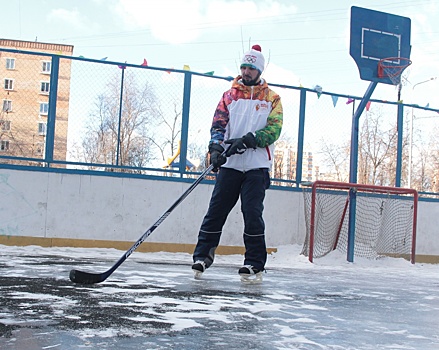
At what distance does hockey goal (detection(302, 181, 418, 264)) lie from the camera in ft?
25.9

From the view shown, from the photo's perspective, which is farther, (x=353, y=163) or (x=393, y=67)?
(x=353, y=163)

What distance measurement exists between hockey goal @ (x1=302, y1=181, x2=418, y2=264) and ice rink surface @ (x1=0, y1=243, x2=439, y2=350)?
3021 millimetres

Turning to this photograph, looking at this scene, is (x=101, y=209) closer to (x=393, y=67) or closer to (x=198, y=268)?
(x=198, y=268)

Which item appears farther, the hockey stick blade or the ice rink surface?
the hockey stick blade

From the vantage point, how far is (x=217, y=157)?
4.39 meters

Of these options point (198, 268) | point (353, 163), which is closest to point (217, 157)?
point (198, 268)

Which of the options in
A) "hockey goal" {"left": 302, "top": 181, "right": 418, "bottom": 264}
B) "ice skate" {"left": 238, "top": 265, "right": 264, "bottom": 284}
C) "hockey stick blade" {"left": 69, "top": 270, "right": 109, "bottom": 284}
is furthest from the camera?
"hockey goal" {"left": 302, "top": 181, "right": 418, "bottom": 264}

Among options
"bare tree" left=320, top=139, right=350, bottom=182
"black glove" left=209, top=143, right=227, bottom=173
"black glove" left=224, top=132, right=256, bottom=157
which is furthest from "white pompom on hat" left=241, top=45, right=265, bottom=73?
"bare tree" left=320, top=139, right=350, bottom=182

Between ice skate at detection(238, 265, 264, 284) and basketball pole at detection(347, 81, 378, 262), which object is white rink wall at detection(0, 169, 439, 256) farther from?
ice skate at detection(238, 265, 264, 284)

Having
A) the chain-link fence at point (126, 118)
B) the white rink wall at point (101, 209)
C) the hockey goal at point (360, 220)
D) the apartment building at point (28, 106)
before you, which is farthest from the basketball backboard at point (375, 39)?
the apartment building at point (28, 106)

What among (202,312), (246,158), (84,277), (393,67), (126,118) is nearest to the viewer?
(202,312)

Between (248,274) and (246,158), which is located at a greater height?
(246,158)

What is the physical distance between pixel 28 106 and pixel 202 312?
5.87 metres

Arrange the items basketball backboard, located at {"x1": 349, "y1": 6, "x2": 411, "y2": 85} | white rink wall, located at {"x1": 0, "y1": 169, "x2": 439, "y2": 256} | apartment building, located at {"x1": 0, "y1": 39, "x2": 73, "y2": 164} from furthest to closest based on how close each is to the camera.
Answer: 1. basketball backboard, located at {"x1": 349, "y1": 6, "x2": 411, "y2": 85}
2. apartment building, located at {"x1": 0, "y1": 39, "x2": 73, "y2": 164}
3. white rink wall, located at {"x1": 0, "y1": 169, "x2": 439, "y2": 256}
